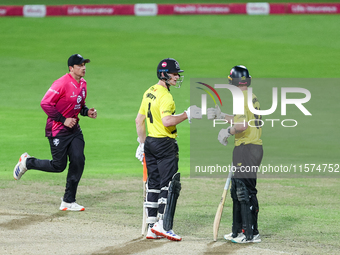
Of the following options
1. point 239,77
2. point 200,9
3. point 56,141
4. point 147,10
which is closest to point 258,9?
point 200,9

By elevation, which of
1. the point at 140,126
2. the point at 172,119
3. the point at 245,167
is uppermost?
the point at 172,119

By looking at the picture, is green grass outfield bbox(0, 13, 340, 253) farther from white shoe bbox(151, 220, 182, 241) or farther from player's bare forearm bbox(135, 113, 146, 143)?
player's bare forearm bbox(135, 113, 146, 143)

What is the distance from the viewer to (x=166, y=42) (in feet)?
103

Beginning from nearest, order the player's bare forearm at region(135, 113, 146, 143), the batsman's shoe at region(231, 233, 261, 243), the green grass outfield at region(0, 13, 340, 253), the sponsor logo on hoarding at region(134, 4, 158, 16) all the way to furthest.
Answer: the batsman's shoe at region(231, 233, 261, 243), the player's bare forearm at region(135, 113, 146, 143), the green grass outfield at region(0, 13, 340, 253), the sponsor logo on hoarding at region(134, 4, 158, 16)

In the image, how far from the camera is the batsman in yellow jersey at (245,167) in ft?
24.4

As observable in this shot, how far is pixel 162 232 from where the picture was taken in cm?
761

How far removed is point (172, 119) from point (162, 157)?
586mm

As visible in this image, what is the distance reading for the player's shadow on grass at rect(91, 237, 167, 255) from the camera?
7.07m

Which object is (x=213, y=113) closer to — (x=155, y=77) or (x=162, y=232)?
(x=162, y=232)

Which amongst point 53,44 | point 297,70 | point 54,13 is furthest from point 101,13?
point 297,70

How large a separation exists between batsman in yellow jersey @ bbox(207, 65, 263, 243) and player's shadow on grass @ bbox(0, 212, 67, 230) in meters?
2.85

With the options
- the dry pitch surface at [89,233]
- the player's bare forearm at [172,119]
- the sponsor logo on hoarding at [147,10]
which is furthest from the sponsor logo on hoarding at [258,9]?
the player's bare forearm at [172,119]

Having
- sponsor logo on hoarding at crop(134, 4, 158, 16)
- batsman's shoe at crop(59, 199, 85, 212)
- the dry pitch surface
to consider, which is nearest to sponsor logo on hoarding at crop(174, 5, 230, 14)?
sponsor logo on hoarding at crop(134, 4, 158, 16)

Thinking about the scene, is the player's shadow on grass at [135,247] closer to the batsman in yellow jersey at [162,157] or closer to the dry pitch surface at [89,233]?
the dry pitch surface at [89,233]
